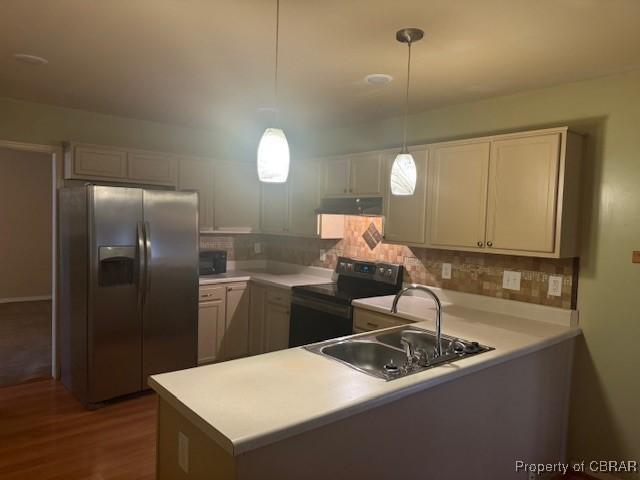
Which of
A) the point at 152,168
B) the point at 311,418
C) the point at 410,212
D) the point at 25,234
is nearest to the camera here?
the point at 311,418

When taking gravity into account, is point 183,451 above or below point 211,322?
above

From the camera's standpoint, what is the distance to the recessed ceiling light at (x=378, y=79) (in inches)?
106

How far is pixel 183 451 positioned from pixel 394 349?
109 centimetres

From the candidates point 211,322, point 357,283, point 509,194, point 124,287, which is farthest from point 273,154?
point 211,322

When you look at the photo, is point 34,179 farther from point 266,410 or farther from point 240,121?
point 266,410

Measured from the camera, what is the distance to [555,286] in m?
2.79

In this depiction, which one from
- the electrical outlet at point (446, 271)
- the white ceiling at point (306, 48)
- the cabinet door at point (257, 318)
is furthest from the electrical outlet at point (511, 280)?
the cabinet door at point (257, 318)

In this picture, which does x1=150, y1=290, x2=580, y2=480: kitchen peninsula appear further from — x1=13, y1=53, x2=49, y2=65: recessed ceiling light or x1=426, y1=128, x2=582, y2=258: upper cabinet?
x1=13, y1=53, x2=49, y2=65: recessed ceiling light

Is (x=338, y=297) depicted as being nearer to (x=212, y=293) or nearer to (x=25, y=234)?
(x=212, y=293)

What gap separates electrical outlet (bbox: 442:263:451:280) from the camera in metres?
3.35

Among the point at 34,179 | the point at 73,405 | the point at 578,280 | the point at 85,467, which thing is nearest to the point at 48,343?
the point at 73,405

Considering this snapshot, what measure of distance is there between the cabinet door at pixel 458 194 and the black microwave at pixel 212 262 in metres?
2.26

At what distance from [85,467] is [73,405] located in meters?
0.92

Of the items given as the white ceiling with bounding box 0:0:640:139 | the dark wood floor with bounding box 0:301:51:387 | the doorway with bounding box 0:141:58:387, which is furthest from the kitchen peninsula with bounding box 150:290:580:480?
the doorway with bounding box 0:141:58:387
